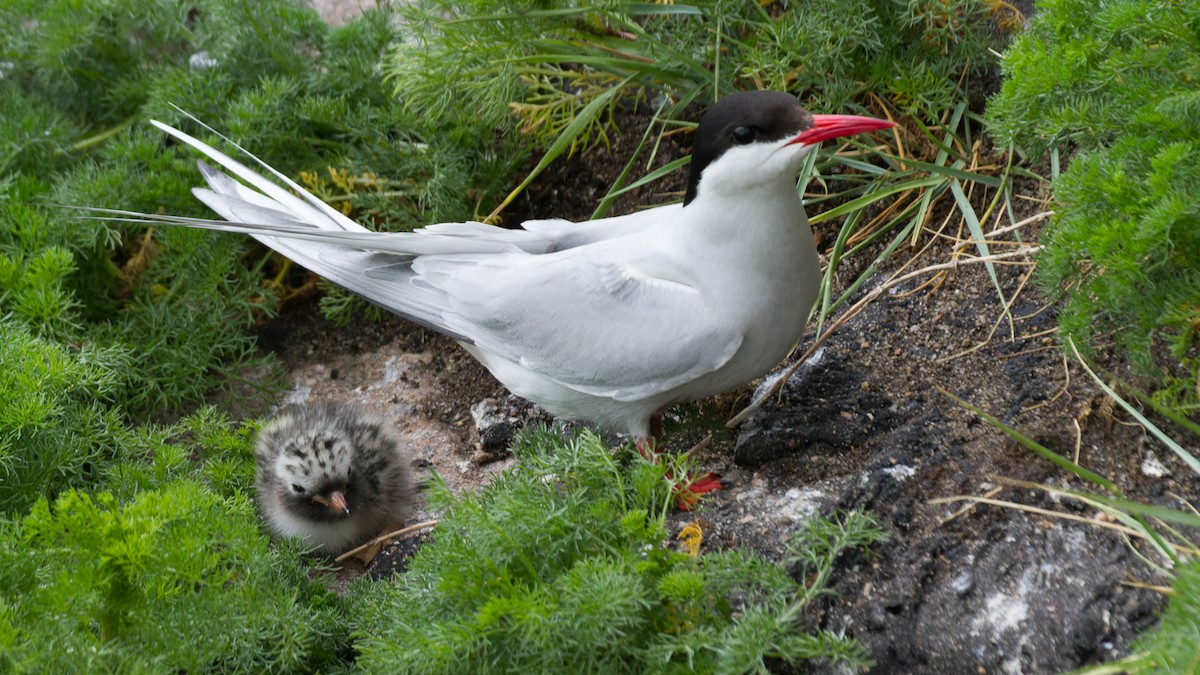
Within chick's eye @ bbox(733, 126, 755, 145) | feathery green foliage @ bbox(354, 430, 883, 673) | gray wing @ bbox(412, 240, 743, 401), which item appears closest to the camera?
feathery green foliage @ bbox(354, 430, 883, 673)

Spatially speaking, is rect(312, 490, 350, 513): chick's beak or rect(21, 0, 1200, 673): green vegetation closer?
rect(21, 0, 1200, 673): green vegetation

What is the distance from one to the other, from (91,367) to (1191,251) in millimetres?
2907

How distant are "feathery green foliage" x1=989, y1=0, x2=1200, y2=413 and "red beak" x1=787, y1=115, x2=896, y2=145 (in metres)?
0.31

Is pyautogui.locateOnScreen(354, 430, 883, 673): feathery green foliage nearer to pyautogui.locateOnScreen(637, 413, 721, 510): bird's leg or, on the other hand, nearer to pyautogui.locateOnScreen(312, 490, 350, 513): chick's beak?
pyautogui.locateOnScreen(637, 413, 721, 510): bird's leg

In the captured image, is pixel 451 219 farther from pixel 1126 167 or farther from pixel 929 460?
pixel 1126 167

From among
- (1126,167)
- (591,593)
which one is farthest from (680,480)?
(1126,167)

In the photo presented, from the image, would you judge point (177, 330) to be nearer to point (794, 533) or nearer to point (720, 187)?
point (720, 187)

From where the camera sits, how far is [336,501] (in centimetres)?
313

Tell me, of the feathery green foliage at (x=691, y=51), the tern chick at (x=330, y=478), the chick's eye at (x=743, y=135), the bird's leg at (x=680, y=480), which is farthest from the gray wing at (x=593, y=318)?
the feathery green foliage at (x=691, y=51)

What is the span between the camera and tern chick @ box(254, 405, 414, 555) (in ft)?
10.5

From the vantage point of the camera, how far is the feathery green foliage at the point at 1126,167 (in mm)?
2146

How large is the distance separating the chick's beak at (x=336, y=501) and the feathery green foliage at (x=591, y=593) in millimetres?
812

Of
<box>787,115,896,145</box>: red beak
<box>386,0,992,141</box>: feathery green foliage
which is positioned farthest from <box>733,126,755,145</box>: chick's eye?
<box>386,0,992,141</box>: feathery green foliage

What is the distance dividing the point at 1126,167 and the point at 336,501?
214cm
